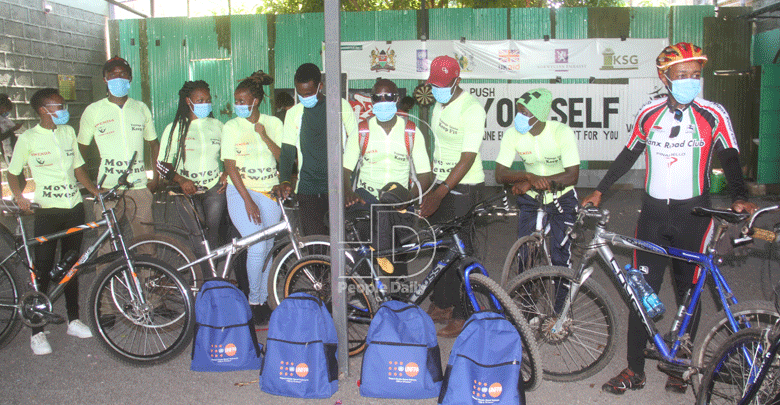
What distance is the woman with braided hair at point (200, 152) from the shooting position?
5.51 metres

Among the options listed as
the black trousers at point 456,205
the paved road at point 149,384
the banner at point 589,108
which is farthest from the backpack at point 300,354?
the banner at point 589,108

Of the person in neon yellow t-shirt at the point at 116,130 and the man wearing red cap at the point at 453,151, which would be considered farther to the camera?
the person in neon yellow t-shirt at the point at 116,130

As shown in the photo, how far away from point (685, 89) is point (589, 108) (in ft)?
34.9

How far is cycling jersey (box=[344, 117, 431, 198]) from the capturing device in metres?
4.73

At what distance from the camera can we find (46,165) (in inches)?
198

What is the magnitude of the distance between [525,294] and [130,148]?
3605 millimetres

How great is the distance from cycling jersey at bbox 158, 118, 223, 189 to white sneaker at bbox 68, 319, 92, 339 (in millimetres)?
1495

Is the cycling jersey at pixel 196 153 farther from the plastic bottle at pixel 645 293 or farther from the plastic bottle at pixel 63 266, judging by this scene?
the plastic bottle at pixel 645 293

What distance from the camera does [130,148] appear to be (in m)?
5.45

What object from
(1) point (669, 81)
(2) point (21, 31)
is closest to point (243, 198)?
(1) point (669, 81)

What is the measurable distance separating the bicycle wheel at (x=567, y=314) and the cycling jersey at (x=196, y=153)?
2970mm

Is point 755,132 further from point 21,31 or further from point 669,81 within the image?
point 21,31

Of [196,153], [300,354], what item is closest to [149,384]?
[300,354]

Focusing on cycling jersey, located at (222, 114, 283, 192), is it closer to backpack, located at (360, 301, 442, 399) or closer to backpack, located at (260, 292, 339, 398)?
backpack, located at (260, 292, 339, 398)
